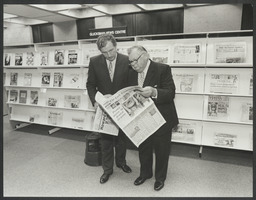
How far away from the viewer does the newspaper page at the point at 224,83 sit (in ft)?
8.80

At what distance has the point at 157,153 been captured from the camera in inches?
82.1

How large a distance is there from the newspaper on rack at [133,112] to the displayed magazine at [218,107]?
3.94 ft

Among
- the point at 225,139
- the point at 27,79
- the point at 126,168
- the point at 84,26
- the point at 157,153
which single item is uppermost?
the point at 84,26

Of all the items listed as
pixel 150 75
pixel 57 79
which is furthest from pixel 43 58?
pixel 150 75

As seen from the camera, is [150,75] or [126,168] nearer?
[150,75]

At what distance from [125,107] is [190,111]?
4.57 feet

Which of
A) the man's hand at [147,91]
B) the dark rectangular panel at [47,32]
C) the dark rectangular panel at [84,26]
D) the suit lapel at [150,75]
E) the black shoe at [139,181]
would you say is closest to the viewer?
the man's hand at [147,91]

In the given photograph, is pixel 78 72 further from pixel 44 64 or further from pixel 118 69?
pixel 118 69

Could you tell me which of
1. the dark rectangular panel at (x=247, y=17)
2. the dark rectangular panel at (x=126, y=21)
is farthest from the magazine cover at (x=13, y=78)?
the dark rectangular panel at (x=247, y=17)

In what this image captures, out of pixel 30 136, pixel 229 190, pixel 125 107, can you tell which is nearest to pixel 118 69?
pixel 125 107

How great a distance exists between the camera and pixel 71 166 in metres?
2.75

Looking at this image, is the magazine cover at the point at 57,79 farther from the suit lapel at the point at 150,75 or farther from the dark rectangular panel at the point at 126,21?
the dark rectangular panel at the point at 126,21

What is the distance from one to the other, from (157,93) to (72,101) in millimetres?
2160

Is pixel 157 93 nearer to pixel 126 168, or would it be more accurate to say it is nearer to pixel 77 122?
pixel 126 168
